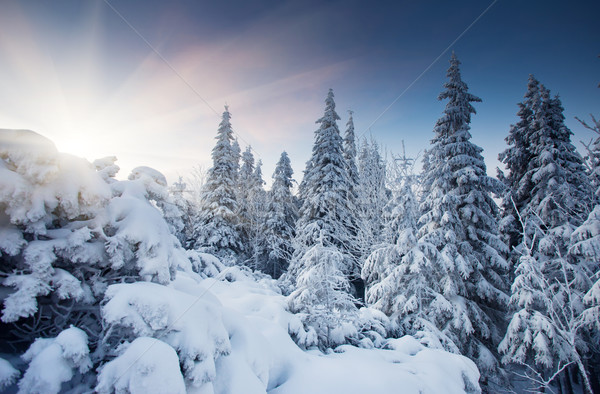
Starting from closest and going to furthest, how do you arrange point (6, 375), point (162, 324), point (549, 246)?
point (6, 375)
point (162, 324)
point (549, 246)

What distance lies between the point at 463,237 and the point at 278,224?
43.0ft

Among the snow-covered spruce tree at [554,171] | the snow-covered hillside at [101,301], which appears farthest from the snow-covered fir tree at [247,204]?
the snow-covered spruce tree at [554,171]

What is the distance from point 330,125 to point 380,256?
33.2 feet

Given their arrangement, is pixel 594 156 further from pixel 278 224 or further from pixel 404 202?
pixel 278 224

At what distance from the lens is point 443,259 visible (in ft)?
34.7

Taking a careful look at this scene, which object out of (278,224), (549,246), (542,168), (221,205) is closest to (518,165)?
(542,168)

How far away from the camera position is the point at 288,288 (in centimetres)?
883

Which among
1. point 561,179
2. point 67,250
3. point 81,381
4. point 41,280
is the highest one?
point 561,179

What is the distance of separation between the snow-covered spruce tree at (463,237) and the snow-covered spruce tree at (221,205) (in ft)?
42.6

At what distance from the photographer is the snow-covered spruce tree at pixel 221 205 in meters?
18.0

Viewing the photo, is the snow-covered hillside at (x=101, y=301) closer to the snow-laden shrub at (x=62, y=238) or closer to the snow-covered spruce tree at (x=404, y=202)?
the snow-laden shrub at (x=62, y=238)

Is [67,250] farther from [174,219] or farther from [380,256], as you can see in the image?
[380,256]

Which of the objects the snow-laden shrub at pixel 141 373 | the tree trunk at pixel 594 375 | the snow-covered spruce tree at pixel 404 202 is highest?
the snow-covered spruce tree at pixel 404 202

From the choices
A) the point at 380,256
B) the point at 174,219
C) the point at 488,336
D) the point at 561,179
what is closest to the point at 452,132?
the point at 561,179
